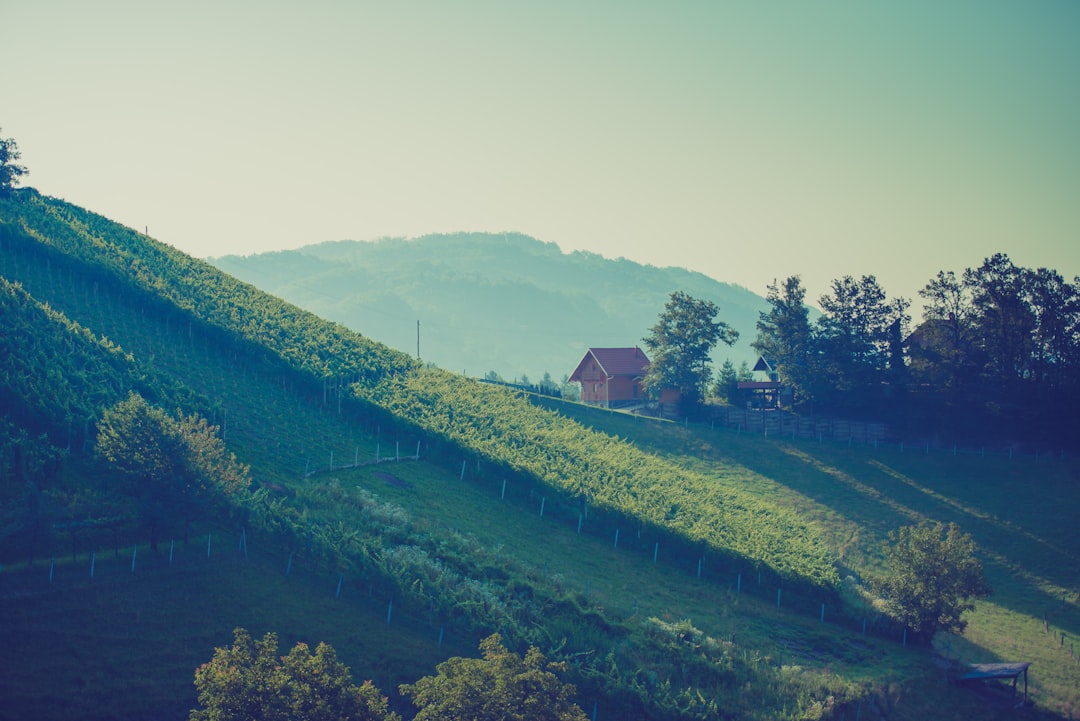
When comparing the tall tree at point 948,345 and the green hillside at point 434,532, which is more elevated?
the tall tree at point 948,345

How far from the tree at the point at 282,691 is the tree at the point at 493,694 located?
1310mm

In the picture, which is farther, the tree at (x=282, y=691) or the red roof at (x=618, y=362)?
the red roof at (x=618, y=362)

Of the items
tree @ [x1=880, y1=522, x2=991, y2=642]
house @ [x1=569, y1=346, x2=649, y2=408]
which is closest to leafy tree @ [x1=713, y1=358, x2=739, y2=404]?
house @ [x1=569, y1=346, x2=649, y2=408]

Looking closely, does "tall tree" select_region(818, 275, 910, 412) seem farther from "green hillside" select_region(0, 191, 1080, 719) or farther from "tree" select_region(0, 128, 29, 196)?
"tree" select_region(0, 128, 29, 196)

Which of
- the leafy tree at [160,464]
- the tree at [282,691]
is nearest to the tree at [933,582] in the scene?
the tree at [282,691]

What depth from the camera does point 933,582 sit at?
3975cm

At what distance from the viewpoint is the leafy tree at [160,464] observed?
33.2 m

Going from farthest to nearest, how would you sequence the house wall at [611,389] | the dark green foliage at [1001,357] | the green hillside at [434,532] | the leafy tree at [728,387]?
1. the house wall at [611,389]
2. the leafy tree at [728,387]
3. the dark green foliage at [1001,357]
4. the green hillside at [434,532]

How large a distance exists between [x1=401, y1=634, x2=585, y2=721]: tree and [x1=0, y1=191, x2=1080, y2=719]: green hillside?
6.11 meters

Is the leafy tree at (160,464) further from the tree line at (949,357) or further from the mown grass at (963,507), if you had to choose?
the tree line at (949,357)

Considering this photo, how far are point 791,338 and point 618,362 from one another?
18.8 meters

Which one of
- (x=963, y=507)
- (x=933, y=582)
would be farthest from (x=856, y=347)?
(x=933, y=582)

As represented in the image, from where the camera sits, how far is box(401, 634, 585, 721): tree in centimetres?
2295

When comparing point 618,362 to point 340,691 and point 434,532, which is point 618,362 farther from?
point 340,691
